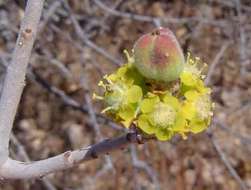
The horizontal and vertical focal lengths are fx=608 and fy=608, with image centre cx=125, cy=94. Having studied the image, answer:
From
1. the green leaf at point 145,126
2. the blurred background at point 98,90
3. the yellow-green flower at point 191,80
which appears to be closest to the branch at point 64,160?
the green leaf at point 145,126

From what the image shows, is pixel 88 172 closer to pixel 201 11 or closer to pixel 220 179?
pixel 220 179

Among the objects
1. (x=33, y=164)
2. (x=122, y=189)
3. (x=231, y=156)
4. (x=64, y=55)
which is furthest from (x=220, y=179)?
(x=33, y=164)

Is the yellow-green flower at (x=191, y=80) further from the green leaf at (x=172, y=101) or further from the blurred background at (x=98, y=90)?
the blurred background at (x=98, y=90)

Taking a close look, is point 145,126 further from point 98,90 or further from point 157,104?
point 98,90

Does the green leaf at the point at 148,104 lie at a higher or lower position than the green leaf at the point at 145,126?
higher

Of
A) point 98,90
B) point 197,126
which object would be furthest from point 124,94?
point 98,90

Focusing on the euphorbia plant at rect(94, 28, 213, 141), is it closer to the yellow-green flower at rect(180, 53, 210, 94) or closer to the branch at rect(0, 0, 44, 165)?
the yellow-green flower at rect(180, 53, 210, 94)
